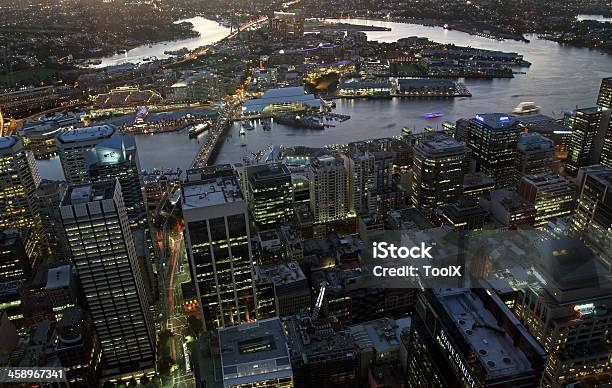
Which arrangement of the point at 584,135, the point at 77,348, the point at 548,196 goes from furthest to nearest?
1. the point at 584,135
2. the point at 548,196
3. the point at 77,348

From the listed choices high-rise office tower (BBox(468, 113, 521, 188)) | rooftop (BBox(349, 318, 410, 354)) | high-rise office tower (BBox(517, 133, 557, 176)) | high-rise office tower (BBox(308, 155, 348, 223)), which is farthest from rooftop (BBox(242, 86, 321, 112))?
rooftop (BBox(349, 318, 410, 354))

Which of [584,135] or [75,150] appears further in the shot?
[584,135]

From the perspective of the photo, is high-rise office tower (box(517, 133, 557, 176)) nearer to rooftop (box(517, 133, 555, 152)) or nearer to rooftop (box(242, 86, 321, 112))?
rooftop (box(517, 133, 555, 152))

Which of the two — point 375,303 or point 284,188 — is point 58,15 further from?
point 375,303

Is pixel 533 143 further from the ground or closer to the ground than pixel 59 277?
further from the ground

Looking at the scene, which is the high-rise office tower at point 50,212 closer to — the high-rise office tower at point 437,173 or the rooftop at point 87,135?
the rooftop at point 87,135

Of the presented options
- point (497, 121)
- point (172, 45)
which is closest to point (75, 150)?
point (497, 121)

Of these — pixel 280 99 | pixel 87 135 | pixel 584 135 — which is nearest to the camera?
pixel 87 135

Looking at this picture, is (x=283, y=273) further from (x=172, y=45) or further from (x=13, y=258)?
(x=172, y=45)

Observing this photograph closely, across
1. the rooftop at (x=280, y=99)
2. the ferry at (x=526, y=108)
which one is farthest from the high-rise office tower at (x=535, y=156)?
the rooftop at (x=280, y=99)
